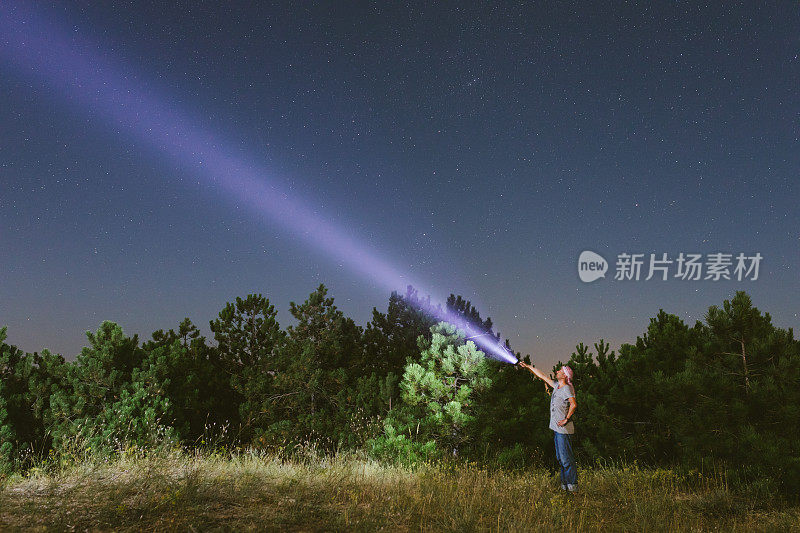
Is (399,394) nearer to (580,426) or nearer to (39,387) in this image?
(580,426)

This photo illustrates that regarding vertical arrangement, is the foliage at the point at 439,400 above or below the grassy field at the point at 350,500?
above

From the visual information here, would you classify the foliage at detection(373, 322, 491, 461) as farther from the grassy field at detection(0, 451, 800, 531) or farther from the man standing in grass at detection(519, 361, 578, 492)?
the man standing in grass at detection(519, 361, 578, 492)

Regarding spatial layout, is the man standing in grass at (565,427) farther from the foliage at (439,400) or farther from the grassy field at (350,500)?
the foliage at (439,400)

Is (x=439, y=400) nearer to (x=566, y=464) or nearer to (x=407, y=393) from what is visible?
(x=407, y=393)

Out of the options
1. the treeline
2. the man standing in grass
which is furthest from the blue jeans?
the treeline

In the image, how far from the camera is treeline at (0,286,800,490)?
962 centimetres

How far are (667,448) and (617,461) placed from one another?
45.5 inches

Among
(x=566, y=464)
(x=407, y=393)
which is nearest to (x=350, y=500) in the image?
(x=566, y=464)

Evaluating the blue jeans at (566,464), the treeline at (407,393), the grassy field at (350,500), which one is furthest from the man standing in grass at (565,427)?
the treeline at (407,393)

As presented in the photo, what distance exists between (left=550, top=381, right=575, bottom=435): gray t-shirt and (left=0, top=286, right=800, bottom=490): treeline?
2.25m

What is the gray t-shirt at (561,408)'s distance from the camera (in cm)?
874

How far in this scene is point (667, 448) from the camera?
11.2m

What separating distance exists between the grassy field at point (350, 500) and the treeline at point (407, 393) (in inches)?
42.1

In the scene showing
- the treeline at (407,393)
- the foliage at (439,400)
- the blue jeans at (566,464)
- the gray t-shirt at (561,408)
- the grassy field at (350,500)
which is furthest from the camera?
the foliage at (439,400)
